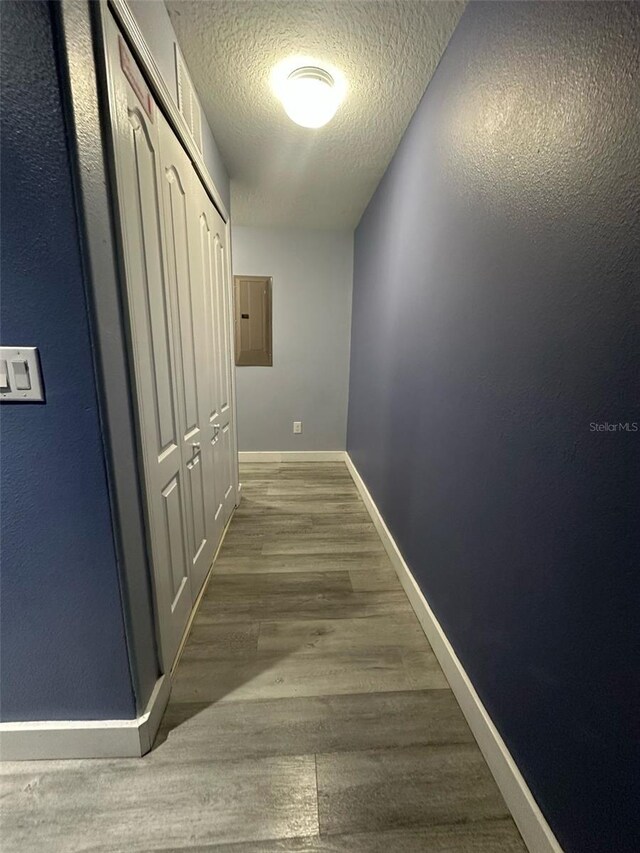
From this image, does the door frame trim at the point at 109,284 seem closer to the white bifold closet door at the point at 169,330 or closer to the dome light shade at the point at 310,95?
the white bifold closet door at the point at 169,330

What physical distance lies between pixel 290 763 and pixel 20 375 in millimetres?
1356

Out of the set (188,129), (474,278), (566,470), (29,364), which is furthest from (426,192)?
(29,364)

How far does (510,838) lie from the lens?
82 centimetres

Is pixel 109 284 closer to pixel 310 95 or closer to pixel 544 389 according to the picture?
pixel 544 389

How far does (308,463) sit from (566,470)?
2989 mm

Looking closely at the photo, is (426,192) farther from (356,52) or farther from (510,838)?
(510,838)

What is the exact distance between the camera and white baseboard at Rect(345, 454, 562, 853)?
2.57ft

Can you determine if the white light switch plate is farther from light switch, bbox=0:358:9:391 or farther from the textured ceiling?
the textured ceiling

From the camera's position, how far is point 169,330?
3.92 feet

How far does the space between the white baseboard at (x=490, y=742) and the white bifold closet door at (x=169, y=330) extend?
1081 millimetres

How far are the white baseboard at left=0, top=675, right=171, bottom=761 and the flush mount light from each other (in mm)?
2486

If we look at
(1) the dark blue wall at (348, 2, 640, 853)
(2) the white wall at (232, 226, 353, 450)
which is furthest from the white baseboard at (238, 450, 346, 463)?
(1) the dark blue wall at (348, 2, 640, 853)

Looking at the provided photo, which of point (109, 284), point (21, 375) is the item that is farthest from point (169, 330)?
point (21, 375)

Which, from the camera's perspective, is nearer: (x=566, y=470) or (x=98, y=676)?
(x=566, y=470)
